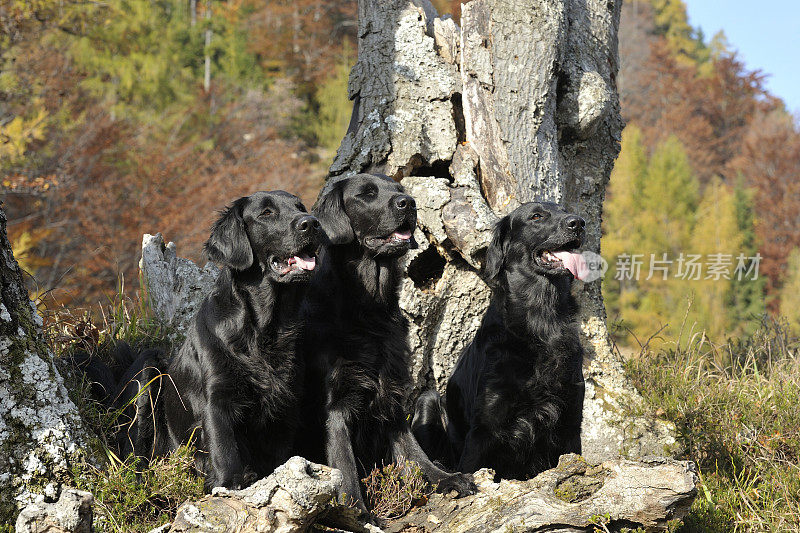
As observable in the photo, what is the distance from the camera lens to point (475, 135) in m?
5.77

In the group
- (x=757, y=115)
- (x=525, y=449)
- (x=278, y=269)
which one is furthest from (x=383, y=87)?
(x=757, y=115)

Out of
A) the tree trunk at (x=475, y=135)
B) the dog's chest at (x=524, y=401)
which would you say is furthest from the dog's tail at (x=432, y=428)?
the dog's chest at (x=524, y=401)

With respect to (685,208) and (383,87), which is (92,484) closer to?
(383,87)

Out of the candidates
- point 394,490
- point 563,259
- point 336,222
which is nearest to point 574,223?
point 563,259

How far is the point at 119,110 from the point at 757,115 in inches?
1037

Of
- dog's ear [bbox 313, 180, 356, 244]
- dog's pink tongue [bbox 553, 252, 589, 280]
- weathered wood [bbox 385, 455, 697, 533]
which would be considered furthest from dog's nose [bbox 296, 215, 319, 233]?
dog's pink tongue [bbox 553, 252, 589, 280]

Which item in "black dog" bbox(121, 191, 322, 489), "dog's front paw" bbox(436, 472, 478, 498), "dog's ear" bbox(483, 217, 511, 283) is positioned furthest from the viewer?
"dog's ear" bbox(483, 217, 511, 283)

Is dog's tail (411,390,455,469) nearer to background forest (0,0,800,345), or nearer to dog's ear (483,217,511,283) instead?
dog's ear (483,217,511,283)

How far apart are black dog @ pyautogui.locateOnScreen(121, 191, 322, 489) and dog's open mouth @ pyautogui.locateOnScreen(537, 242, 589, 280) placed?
4.92 ft

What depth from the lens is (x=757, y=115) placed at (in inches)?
1240

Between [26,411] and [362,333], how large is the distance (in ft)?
5.72

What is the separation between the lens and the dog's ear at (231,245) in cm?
380

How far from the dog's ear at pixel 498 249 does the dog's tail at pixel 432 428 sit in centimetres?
111

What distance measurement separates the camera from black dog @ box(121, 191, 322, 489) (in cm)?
371
